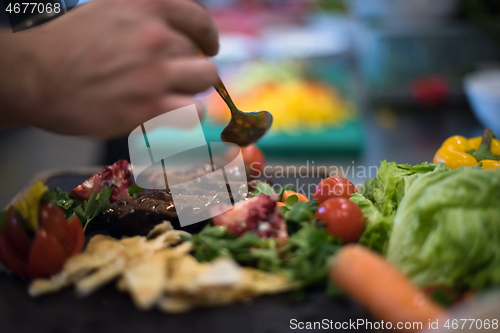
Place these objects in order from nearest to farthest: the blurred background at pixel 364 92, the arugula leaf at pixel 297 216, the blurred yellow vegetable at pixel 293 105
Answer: the arugula leaf at pixel 297 216
the blurred background at pixel 364 92
the blurred yellow vegetable at pixel 293 105

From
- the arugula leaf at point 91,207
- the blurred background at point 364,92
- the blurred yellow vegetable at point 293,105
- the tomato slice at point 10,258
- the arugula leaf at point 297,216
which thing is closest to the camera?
the tomato slice at point 10,258

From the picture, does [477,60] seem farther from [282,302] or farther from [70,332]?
[70,332]

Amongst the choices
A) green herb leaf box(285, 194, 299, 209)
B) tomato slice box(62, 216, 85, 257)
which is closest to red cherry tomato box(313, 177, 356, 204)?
green herb leaf box(285, 194, 299, 209)

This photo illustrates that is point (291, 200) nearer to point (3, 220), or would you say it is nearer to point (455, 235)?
point (455, 235)

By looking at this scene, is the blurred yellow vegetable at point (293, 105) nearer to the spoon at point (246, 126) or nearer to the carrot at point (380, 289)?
the spoon at point (246, 126)

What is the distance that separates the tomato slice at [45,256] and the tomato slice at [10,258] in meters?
0.04

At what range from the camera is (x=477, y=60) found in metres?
3.26

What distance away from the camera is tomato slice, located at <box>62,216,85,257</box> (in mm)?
1225

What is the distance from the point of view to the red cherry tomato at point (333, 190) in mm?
1514

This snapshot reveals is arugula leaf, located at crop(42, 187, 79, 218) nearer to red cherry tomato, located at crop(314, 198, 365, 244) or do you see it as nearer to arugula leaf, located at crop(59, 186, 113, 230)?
arugula leaf, located at crop(59, 186, 113, 230)

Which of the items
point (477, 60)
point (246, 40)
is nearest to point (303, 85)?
point (246, 40)

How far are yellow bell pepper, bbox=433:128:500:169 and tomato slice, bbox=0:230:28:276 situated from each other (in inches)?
62.0

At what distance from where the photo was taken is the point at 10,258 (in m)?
→ 1.15

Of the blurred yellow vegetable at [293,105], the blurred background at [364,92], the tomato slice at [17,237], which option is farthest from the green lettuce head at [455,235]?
the blurred yellow vegetable at [293,105]
